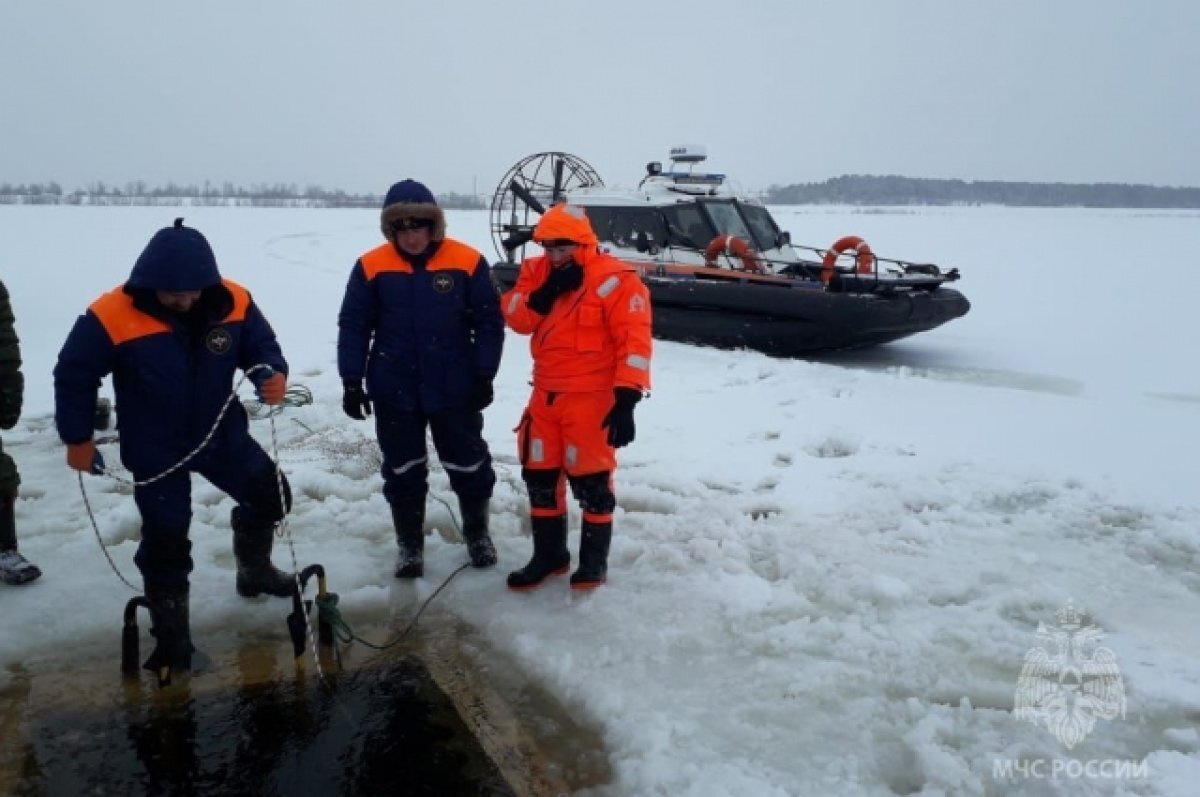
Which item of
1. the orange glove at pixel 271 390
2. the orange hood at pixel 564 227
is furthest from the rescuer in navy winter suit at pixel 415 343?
the orange glove at pixel 271 390

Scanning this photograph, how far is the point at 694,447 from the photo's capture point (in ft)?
16.9

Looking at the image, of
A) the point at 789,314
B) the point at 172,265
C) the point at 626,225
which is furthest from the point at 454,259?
the point at 626,225

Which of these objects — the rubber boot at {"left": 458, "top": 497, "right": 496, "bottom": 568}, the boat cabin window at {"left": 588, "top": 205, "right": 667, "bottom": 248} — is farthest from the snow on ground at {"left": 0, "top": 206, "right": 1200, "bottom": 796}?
the boat cabin window at {"left": 588, "top": 205, "right": 667, "bottom": 248}

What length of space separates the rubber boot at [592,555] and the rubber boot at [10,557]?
2.00 m

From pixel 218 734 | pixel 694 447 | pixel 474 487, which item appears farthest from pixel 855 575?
pixel 218 734

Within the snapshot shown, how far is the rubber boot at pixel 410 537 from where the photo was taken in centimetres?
339

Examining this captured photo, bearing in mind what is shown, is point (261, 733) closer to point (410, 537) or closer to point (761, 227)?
point (410, 537)

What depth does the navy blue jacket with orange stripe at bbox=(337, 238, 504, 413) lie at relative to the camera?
10.5ft

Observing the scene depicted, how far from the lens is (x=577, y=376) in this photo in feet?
10.4

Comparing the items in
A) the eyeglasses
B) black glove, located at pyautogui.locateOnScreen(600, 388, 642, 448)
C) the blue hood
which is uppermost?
the eyeglasses

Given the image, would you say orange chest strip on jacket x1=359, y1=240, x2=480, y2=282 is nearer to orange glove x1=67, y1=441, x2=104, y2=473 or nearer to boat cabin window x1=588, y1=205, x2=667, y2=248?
orange glove x1=67, y1=441, x2=104, y2=473

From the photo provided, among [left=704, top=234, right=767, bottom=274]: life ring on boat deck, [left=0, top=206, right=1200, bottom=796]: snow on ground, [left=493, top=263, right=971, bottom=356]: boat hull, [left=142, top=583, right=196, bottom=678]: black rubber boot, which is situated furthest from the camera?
[left=704, top=234, right=767, bottom=274]: life ring on boat deck

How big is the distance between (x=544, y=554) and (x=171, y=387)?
1.44 metres

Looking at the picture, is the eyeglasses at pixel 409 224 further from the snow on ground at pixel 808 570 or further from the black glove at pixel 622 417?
the snow on ground at pixel 808 570
